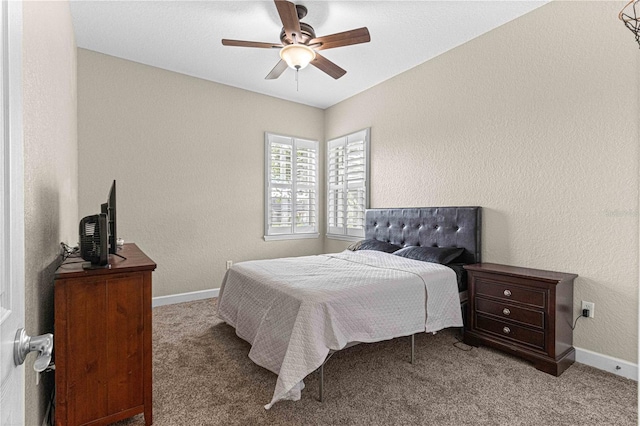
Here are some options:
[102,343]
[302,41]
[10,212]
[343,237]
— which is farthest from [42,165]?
[343,237]

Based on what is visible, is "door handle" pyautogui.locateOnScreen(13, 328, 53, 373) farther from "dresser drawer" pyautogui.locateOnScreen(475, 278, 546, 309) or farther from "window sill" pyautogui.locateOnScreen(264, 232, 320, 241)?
"window sill" pyautogui.locateOnScreen(264, 232, 320, 241)

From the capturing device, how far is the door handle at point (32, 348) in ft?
1.97

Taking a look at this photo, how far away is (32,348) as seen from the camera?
2.06 feet

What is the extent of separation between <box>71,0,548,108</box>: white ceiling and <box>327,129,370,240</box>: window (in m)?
1.05

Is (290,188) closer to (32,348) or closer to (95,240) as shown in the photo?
(95,240)

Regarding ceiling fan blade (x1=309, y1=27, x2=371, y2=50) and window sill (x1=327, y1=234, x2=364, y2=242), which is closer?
ceiling fan blade (x1=309, y1=27, x2=371, y2=50)

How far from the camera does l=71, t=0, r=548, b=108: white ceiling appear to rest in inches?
105

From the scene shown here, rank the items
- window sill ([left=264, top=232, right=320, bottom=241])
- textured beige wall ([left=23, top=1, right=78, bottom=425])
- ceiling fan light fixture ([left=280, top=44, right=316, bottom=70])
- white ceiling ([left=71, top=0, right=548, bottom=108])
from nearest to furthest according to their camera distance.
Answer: textured beige wall ([left=23, top=1, right=78, bottom=425]) → ceiling fan light fixture ([left=280, top=44, right=316, bottom=70]) → white ceiling ([left=71, top=0, right=548, bottom=108]) → window sill ([left=264, top=232, right=320, bottom=241])

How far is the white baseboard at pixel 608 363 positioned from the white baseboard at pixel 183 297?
383 centimetres

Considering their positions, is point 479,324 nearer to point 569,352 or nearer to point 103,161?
point 569,352

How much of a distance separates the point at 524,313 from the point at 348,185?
2907 mm

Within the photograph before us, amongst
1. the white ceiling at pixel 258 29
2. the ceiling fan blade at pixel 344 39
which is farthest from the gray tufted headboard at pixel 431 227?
the ceiling fan blade at pixel 344 39

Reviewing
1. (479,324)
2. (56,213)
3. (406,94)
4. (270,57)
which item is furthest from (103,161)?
(479,324)

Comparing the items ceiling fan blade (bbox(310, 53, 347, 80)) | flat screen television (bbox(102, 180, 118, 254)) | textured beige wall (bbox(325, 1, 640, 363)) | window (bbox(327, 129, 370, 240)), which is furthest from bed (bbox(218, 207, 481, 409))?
ceiling fan blade (bbox(310, 53, 347, 80))
